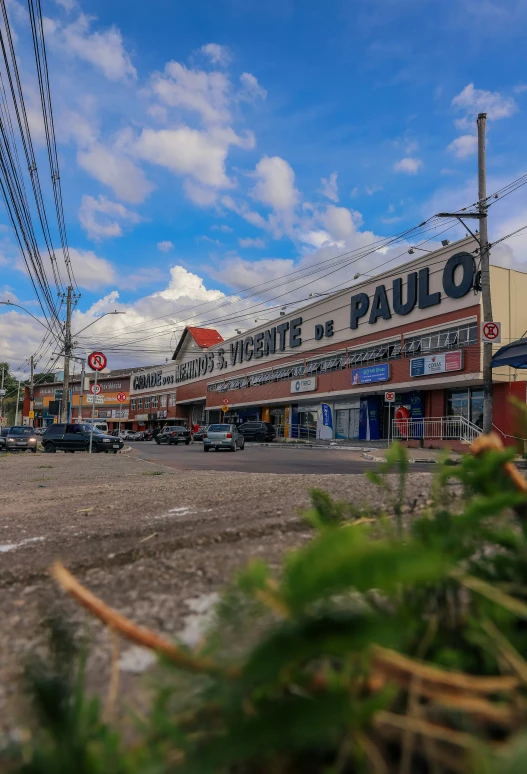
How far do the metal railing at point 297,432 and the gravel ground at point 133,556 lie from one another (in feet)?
120

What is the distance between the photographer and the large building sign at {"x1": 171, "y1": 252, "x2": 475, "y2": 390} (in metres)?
27.5

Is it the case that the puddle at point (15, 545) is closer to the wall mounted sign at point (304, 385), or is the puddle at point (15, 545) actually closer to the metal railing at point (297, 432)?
the wall mounted sign at point (304, 385)

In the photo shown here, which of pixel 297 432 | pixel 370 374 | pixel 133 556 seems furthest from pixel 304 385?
pixel 133 556

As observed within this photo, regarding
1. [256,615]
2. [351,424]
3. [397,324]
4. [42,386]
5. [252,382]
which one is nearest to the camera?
[256,615]

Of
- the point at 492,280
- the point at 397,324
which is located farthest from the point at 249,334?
the point at 492,280

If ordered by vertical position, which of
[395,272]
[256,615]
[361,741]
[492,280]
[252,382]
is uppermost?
[395,272]

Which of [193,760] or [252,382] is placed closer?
[193,760]

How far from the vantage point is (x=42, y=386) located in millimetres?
102875

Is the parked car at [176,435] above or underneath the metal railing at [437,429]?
underneath

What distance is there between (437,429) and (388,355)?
6.66 m

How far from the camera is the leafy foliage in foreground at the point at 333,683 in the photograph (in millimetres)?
654

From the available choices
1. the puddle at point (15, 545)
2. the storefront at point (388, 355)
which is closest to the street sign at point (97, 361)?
the storefront at point (388, 355)

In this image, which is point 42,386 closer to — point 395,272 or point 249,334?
point 249,334

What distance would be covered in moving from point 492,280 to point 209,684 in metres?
28.1
